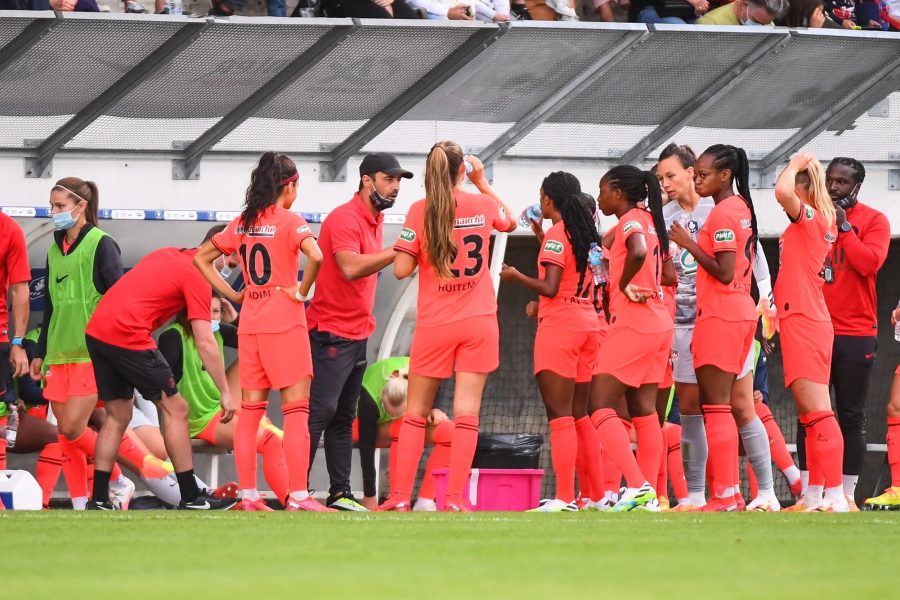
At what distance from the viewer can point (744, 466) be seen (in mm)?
13719

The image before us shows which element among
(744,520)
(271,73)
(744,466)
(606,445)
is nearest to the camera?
(744,520)

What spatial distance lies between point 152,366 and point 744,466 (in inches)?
268

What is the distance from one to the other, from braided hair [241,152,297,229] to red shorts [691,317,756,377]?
7.57 ft

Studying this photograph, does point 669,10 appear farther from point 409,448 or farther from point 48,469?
point 48,469

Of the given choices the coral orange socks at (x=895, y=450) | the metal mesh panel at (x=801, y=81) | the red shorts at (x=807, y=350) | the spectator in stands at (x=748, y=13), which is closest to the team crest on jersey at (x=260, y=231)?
the red shorts at (x=807, y=350)

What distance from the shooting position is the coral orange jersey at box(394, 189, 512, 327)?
780cm

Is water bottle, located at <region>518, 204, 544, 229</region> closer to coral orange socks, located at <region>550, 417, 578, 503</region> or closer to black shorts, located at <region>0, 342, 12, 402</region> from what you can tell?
coral orange socks, located at <region>550, 417, 578, 503</region>

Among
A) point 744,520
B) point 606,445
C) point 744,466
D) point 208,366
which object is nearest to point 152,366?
point 208,366

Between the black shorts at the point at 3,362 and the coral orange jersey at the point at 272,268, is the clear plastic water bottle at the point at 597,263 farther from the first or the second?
the black shorts at the point at 3,362

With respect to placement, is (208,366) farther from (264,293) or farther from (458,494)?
(458,494)

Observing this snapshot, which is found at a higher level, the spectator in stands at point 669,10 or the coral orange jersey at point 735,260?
the spectator in stands at point 669,10

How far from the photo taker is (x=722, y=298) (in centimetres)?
809

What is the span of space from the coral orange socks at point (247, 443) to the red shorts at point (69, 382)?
52.1 inches

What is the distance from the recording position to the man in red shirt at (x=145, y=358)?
846cm
